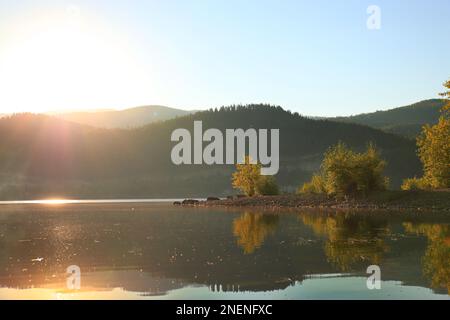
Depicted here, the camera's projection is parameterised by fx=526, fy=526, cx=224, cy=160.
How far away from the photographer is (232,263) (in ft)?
86.4

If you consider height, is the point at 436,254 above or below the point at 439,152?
below

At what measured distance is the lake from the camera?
19.6 meters

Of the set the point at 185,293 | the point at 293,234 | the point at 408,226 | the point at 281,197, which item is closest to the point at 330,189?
the point at 281,197

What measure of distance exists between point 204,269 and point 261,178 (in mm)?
84864

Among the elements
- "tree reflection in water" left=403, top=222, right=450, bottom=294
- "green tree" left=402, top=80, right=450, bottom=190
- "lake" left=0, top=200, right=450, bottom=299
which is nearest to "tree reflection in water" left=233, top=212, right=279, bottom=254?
"lake" left=0, top=200, right=450, bottom=299

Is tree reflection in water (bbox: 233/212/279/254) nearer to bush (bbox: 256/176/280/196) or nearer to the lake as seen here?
the lake

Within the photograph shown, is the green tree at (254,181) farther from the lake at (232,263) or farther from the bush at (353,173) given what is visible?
the lake at (232,263)

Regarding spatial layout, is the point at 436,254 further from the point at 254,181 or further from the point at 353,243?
the point at 254,181

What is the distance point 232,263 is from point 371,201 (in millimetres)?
55905

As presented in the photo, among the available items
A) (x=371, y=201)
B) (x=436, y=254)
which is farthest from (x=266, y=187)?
(x=436, y=254)

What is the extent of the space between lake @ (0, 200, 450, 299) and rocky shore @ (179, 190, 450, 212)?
26949 mm

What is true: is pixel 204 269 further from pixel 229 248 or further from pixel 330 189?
pixel 330 189

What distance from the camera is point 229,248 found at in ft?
106

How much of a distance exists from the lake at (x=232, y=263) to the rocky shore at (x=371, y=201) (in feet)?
88.4
